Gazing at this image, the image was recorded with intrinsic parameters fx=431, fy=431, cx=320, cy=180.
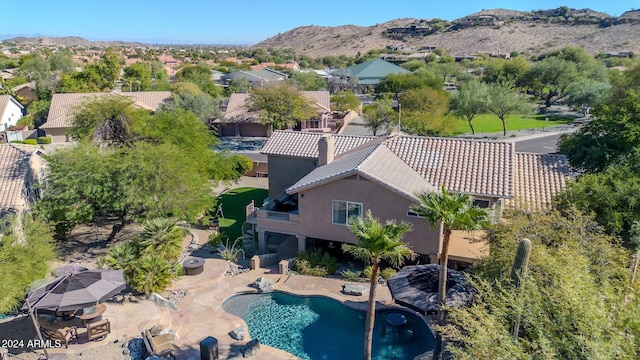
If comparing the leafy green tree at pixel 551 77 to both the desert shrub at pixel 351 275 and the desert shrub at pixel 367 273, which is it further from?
the desert shrub at pixel 351 275

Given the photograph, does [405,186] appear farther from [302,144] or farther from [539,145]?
[539,145]

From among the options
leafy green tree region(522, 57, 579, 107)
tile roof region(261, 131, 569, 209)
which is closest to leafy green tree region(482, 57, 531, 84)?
leafy green tree region(522, 57, 579, 107)

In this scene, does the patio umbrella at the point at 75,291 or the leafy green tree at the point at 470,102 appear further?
the leafy green tree at the point at 470,102

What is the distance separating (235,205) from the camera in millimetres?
37188

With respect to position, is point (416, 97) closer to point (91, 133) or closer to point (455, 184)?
point (455, 184)

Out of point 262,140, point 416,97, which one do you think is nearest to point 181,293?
point 262,140

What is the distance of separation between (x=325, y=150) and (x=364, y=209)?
6724mm

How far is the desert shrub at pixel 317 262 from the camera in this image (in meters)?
24.6

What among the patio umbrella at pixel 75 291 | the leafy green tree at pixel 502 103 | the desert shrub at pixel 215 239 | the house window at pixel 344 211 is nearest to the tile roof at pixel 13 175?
the patio umbrella at pixel 75 291

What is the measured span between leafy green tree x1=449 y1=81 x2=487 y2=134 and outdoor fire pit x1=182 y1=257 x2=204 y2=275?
156 feet

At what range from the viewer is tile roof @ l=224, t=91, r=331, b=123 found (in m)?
64.7

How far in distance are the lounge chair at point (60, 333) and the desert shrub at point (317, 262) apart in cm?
1137

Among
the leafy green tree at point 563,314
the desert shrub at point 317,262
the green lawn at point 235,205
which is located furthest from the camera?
the green lawn at point 235,205

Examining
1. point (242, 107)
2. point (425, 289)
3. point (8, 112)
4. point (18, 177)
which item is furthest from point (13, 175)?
point (8, 112)
